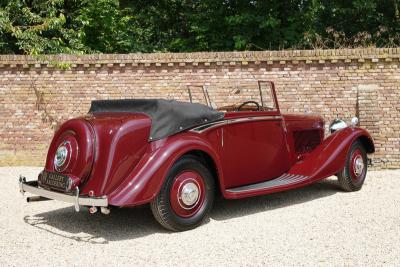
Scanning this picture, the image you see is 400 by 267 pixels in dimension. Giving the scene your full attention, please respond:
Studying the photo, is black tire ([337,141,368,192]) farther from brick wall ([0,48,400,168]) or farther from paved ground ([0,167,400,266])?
brick wall ([0,48,400,168])

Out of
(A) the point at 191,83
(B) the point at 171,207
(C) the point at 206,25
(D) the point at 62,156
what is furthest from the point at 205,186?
(C) the point at 206,25

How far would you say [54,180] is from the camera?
17.5 feet

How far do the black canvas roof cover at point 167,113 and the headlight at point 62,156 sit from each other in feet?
2.52

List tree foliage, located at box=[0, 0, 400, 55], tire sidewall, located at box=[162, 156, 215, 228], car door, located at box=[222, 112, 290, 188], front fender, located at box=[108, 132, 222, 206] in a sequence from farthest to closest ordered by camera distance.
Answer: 1. tree foliage, located at box=[0, 0, 400, 55]
2. car door, located at box=[222, 112, 290, 188]
3. tire sidewall, located at box=[162, 156, 215, 228]
4. front fender, located at box=[108, 132, 222, 206]

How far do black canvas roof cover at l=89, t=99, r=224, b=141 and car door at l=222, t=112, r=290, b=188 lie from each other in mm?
356

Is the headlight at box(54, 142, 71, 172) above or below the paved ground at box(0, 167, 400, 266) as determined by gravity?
above

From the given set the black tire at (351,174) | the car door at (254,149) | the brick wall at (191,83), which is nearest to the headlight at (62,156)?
the car door at (254,149)

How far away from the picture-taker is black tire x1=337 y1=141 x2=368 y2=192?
7.23 m

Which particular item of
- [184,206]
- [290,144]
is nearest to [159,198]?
[184,206]

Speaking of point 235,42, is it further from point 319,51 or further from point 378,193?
point 378,193

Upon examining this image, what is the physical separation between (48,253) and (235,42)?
444 inches

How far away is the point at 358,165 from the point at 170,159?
3411 mm

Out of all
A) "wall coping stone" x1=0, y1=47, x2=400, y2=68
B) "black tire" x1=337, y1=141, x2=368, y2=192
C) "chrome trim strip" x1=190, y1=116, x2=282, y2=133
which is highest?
"wall coping stone" x1=0, y1=47, x2=400, y2=68

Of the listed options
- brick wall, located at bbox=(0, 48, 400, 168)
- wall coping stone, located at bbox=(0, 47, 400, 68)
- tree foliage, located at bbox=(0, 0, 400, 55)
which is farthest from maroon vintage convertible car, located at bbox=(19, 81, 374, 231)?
tree foliage, located at bbox=(0, 0, 400, 55)
